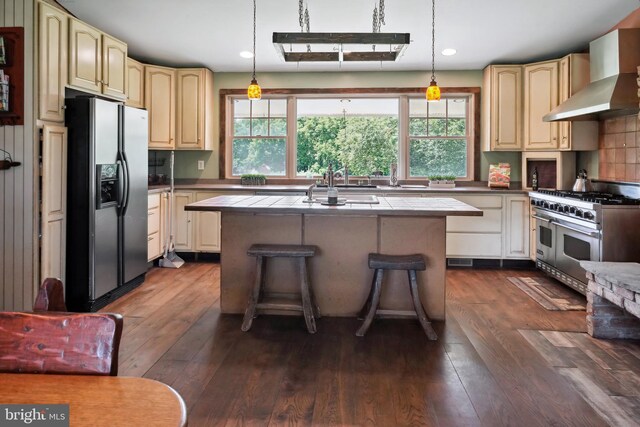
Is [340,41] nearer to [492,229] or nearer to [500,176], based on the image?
[492,229]

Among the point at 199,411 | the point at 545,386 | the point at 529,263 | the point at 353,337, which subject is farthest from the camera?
the point at 529,263

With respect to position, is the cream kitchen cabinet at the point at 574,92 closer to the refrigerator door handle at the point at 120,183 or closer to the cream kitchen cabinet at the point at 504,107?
the cream kitchen cabinet at the point at 504,107

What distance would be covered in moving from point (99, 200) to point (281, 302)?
1640 mm

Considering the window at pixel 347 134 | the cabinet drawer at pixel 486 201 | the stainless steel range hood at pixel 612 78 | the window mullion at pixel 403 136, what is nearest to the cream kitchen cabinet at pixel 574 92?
the stainless steel range hood at pixel 612 78

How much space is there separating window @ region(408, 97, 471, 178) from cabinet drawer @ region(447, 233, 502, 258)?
94cm

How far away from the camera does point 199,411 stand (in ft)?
7.00

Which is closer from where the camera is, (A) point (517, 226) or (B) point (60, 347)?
(B) point (60, 347)

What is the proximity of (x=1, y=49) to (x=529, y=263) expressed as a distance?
5403mm

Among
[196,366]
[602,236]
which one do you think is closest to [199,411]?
[196,366]

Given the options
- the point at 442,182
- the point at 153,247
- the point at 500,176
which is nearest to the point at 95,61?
the point at 153,247

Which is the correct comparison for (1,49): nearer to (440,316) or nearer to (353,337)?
(353,337)

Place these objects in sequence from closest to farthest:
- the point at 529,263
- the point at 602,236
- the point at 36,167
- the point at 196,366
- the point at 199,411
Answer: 1. the point at 199,411
2. the point at 196,366
3. the point at 36,167
4. the point at 602,236
5. the point at 529,263

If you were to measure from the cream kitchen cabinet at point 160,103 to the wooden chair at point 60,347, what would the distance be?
488cm

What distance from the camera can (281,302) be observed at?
11.2 feet
